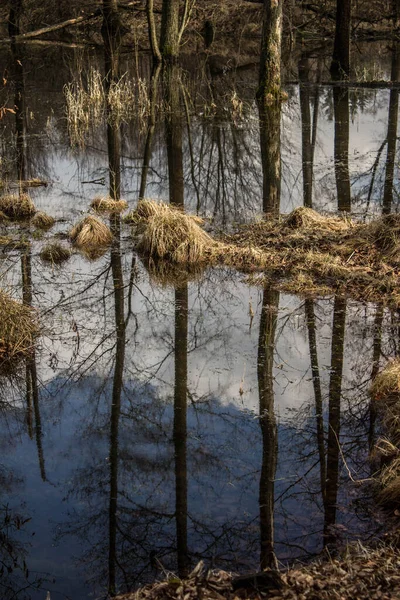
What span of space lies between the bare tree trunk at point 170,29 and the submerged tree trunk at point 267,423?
16999 millimetres

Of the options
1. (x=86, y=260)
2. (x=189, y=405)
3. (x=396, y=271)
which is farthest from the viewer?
(x=86, y=260)

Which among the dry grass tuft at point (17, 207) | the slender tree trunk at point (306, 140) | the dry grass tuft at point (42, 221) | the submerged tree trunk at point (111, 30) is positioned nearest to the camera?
the dry grass tuft at point (42, 221)

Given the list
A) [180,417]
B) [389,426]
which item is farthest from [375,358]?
[180,417]

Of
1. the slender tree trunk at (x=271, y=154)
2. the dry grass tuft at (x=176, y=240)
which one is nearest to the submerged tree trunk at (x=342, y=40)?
the slender tree trunk at (x=271, y=154)

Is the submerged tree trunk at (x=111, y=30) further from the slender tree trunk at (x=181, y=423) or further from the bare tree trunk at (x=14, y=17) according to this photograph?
the slender tree trunk at (x=181, y=423)

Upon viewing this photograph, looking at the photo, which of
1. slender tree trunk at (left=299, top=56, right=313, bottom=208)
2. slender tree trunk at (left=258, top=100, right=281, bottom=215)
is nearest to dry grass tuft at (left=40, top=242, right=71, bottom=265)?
slender tree trunk at (left=258, top=100, right=281, bottom=215)

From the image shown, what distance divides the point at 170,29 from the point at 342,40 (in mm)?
5501

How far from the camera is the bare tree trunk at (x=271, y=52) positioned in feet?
64.3

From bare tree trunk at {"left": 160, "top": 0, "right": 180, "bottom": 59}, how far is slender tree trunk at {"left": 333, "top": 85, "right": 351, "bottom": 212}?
18.1 ft

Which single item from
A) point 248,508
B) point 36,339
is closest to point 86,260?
point 36,339

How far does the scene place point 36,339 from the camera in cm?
815

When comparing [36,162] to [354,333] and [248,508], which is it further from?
[248,508]

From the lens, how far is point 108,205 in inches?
510

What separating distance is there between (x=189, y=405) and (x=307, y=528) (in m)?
1.99
